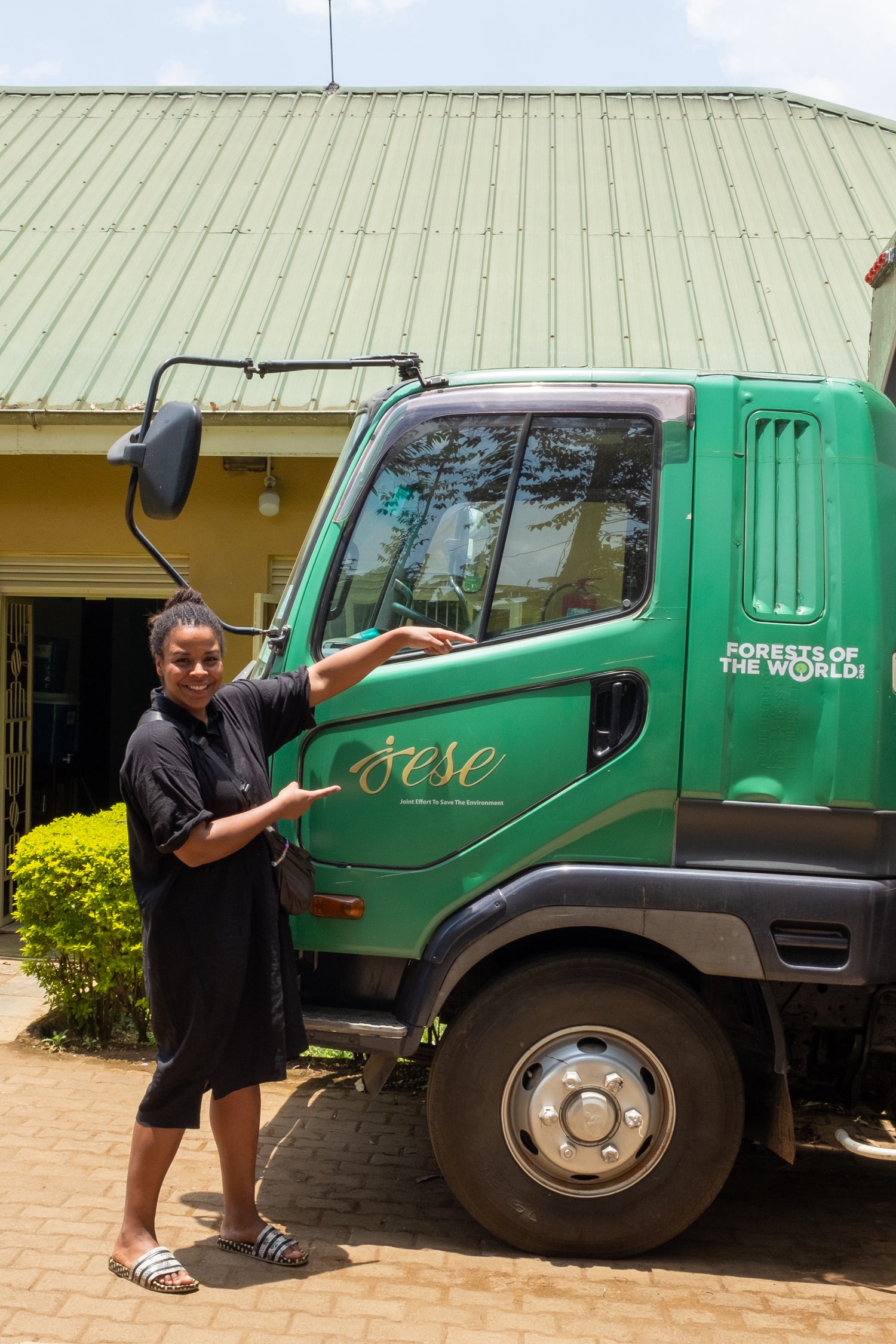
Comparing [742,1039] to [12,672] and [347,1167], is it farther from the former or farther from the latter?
[12,672]

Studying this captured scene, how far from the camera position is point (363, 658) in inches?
139

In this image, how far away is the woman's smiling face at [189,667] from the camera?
3.49 meters

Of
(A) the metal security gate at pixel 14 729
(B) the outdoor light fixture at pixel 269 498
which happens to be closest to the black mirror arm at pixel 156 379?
(B) the outdoor light fixture at pixel 269 498

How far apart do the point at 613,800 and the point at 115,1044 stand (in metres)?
3.49

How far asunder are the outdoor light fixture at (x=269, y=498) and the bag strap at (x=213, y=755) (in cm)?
365

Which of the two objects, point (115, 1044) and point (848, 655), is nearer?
point (848, 655)

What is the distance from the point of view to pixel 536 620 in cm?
359

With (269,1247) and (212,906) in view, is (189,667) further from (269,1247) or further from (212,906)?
(269,1247)

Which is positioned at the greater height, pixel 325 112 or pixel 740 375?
pixel 325 112

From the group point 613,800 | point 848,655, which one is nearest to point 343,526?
point 613,800

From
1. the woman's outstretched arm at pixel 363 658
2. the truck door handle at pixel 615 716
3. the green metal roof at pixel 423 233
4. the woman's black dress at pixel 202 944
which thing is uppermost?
the green metal roof at pixel 423 233

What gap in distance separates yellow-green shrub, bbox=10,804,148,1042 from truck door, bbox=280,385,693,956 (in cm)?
226

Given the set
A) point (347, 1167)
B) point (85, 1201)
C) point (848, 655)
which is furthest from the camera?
point (347, 1167)

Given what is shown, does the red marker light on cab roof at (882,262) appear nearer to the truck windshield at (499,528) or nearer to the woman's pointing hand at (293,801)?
the truck windshield at (499,528)
